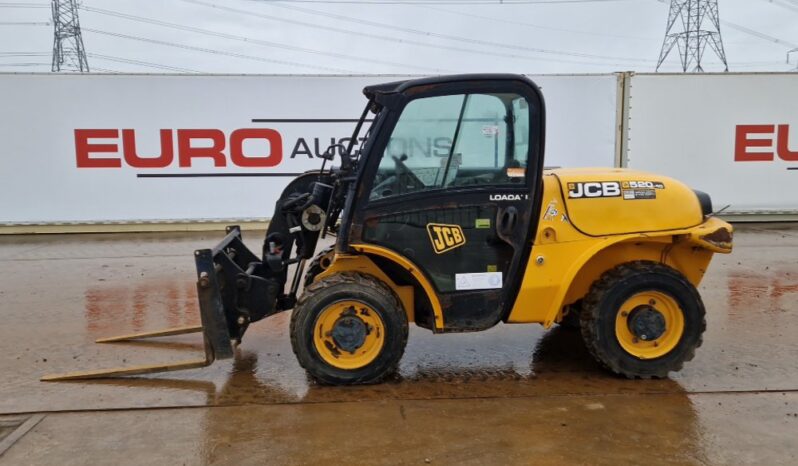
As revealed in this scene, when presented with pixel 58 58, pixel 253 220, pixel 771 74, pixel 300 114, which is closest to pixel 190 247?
pixel 253 220

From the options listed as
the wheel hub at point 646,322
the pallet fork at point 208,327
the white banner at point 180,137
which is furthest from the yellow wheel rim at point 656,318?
the white banner at point 180,137

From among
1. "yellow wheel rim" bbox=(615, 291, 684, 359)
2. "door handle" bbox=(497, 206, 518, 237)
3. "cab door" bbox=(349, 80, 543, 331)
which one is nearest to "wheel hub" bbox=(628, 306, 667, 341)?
"yellow wheel rim" bbox=(615, 291, 684, 359)

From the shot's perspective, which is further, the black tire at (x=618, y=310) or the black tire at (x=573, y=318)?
the black tire at (x=573, y=318)

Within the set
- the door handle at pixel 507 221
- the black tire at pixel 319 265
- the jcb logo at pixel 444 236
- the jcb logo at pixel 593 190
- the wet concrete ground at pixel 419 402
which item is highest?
the jcb logo at pixel 593 190

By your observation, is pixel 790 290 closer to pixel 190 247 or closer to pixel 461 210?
pixel 461 210

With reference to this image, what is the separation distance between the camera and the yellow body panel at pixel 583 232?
13.5 feet

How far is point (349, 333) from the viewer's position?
4.09m

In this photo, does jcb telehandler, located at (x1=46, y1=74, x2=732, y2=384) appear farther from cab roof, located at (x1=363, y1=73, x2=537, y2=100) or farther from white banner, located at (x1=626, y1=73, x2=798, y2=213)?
white banner, located at (x1=626, y1=73, x2=798, y2=213)

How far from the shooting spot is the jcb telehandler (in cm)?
405

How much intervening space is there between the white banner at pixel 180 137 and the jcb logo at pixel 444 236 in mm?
7698

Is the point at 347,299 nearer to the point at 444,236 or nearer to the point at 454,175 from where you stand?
the point at 444,236

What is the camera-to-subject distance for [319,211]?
14.9 feet

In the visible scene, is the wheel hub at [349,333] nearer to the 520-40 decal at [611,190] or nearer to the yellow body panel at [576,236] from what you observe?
the yellow body panel at [576,236]

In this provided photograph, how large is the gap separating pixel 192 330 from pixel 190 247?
16.6ft
